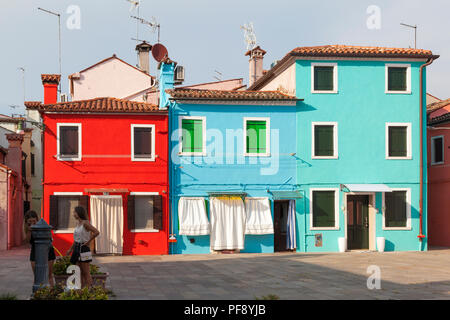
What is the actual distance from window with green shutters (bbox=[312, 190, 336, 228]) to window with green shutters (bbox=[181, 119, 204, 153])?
5.06 meters

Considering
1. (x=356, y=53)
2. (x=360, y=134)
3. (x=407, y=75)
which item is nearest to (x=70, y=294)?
(x=360, y=134)

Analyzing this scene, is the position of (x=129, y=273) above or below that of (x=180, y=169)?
below

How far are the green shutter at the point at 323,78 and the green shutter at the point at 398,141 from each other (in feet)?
10.5

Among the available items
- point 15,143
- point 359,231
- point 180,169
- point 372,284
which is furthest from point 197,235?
point 15,143

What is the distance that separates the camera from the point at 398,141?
2470cm

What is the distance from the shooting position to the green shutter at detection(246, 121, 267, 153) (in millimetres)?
23844

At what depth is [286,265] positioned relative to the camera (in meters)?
18.3

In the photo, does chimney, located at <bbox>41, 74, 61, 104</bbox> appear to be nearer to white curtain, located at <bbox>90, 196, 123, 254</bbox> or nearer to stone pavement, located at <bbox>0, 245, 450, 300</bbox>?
white curtain, located at <bbox>90, 196, 123, 254</bbox>

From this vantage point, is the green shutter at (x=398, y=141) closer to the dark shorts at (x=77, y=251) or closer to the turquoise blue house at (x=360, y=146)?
the turquoise blue house at (x=360, y=146)

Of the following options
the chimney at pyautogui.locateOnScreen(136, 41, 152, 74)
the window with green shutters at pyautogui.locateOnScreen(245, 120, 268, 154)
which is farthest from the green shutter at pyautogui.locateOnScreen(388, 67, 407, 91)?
the chimney at pyautogui.locateOnScreen(136, 41, 152, 74)

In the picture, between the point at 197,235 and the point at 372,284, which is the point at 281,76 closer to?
the point at 197,235

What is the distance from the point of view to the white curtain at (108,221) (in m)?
22.5

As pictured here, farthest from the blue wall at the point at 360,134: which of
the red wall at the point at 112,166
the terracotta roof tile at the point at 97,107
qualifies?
the terracotta roof tile at the point at 97,107
